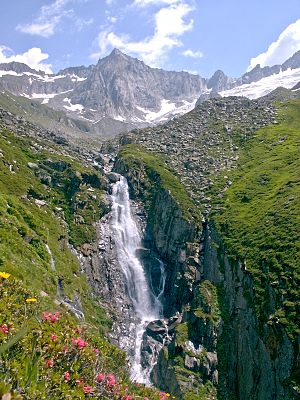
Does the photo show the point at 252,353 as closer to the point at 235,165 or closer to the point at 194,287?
the point at 194,287

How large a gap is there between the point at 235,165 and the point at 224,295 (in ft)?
121

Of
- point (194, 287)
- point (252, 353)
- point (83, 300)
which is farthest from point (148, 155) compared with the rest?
point (252, 353)

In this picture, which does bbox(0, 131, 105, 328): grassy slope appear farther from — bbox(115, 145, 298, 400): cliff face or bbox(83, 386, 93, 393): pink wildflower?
bbox(83, 386, 93, 393): pink wildflower

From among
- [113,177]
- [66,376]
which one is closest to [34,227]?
[113,177]

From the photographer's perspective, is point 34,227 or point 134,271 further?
point 134,271

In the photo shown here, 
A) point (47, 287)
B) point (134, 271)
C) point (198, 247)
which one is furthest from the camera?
point (134, 271)

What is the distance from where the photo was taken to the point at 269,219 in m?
45.8

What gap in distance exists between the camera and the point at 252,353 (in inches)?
1316

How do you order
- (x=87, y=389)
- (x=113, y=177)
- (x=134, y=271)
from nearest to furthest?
(x=87, y=389) → (x=134, y=271) → (x=113, y=177)

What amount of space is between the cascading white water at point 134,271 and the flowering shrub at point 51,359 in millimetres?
33190

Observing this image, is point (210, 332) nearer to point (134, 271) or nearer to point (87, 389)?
point (134, 271)

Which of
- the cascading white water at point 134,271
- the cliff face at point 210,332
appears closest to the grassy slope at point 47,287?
the cascading white water at point 134,271

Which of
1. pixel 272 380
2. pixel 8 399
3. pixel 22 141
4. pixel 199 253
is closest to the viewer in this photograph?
pixel 8 399

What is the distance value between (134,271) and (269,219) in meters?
19.8
